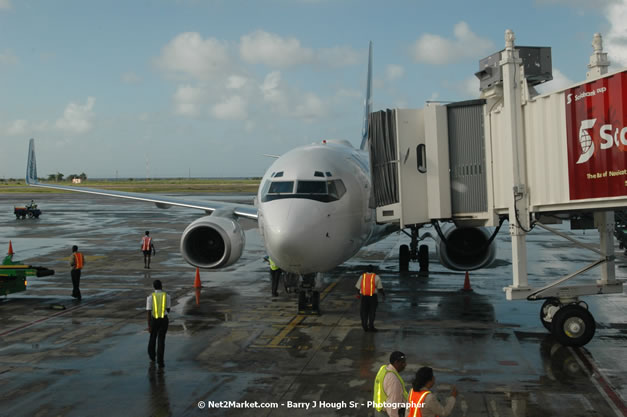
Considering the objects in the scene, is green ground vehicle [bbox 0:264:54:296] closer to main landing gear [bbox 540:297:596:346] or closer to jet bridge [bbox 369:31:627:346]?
jet bridge [bbox 369:31:627:346]

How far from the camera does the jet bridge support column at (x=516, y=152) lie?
1118 centimetres

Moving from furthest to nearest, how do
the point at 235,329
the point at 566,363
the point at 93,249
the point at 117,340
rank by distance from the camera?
1. the point at 93,249
2. the point at 235,329
3. the point at 117,340
4. the point at 566,363

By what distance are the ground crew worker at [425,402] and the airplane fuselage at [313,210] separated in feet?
21.4

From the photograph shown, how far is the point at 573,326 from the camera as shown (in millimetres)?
11562

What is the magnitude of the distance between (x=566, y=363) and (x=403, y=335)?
3.33m

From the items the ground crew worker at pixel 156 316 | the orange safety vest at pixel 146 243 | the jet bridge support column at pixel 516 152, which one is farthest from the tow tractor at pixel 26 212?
the jet bridge support column at pixel 516 152

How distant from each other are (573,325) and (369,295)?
401 cm

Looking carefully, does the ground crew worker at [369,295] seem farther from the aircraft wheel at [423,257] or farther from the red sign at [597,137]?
the aircraft wheel at [423,257]

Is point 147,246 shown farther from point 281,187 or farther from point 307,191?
point 307,191

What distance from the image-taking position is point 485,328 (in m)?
13.3

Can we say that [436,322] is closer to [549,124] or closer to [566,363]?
[566,363]

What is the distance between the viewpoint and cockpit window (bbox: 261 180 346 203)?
1320 cm

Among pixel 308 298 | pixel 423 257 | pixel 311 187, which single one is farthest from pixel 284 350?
pixel 423 257

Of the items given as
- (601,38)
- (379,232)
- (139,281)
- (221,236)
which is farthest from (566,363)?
(139,281)
